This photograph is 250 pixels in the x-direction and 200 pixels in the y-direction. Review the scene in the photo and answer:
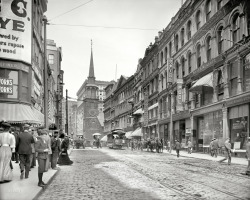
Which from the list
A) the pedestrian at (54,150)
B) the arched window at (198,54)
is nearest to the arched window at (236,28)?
the arched window at (198,54)

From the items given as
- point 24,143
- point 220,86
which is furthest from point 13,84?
point 220,86

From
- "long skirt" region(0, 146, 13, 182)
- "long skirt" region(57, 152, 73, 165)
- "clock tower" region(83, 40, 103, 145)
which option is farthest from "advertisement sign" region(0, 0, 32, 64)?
"clock tower" region(83, 40, 103, 145)

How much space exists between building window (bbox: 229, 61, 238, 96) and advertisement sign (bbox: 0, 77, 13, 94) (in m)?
16.5

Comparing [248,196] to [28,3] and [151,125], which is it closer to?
[28,3]

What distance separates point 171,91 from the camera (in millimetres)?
40375

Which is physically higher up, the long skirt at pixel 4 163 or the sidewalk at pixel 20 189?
the long skirt at pixel 4 163

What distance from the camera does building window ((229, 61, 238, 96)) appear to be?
83.8 ft

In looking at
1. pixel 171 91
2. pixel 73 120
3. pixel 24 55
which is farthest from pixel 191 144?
pixel 73 120

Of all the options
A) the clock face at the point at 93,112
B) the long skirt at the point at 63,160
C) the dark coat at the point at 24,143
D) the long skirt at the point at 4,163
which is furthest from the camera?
the clock face at the point at 93,112

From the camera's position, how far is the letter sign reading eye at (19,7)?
21864mm

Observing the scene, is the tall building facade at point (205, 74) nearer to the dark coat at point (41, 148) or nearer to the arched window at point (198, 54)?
the arched window at point (198, 54)

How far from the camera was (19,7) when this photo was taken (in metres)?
22.2

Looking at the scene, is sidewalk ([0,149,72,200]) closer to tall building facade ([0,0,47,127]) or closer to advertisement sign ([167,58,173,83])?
tall building facade ([0,0,47,127])

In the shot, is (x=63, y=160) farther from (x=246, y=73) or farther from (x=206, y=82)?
(x=206, y=82)
